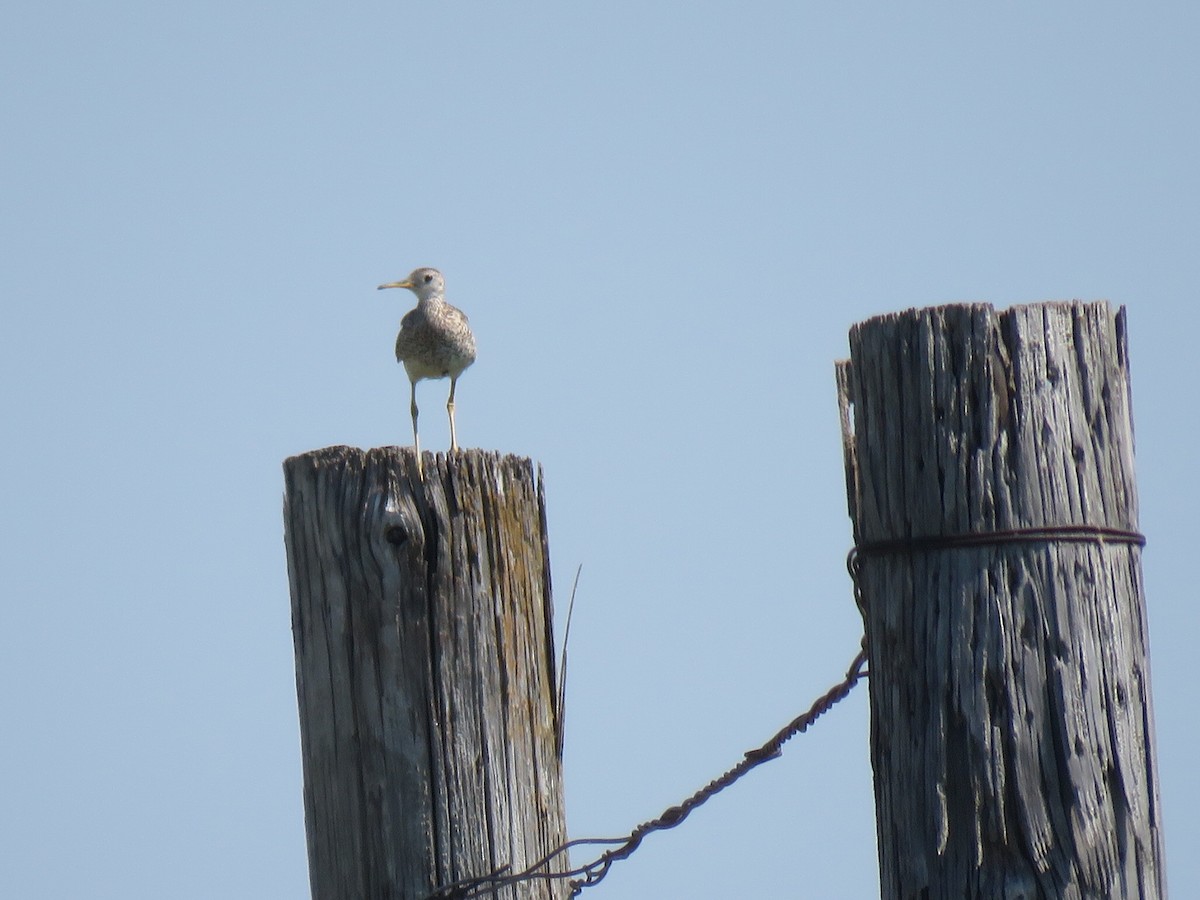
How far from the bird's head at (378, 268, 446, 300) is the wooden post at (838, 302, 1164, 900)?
7.42m

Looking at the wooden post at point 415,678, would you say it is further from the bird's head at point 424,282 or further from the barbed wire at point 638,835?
the bird's head at point 424,282

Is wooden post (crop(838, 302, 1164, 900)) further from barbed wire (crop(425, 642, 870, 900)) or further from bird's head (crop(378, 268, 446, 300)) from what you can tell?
bird's head (crop(378, 268, 446, 300))

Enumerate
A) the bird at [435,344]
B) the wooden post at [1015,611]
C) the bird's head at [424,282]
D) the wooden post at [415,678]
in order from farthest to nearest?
the bird's head at [424,282] → the bird at [435,344] → the wooden post at [415,678] → the wooden post at [1015,611]

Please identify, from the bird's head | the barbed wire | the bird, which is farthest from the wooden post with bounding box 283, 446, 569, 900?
the bird's head

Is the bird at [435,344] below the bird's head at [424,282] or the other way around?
below

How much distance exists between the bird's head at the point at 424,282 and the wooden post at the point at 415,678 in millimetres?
6785

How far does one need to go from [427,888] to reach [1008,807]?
1404mm

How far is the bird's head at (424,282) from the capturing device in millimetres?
10680

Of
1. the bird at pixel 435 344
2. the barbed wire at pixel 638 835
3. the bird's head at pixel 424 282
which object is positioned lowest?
the barbed wire at pixel 638 835

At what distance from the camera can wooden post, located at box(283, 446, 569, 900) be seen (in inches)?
151

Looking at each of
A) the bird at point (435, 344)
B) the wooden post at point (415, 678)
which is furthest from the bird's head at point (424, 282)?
the wooden post at point (415, 678)

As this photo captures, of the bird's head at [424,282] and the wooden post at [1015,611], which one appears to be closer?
the wooden post at [1015,611]

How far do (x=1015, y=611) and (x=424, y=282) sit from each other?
7736 millimetres

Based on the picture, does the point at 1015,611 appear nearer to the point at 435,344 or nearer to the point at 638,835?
the point at 638,835
